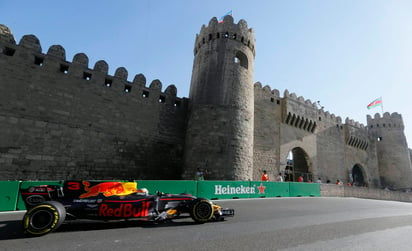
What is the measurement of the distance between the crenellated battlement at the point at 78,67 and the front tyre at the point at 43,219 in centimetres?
1011

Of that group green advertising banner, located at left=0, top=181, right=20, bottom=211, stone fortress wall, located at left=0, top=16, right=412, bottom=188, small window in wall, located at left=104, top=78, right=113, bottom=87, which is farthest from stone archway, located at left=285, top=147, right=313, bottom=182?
green advertising banner, located at left=0, top=181, right=20, bottom=211

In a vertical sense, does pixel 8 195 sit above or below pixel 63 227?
above

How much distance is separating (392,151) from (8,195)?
→ 42235 millimetres

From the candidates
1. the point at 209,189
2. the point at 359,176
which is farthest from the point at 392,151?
the point at 209,189

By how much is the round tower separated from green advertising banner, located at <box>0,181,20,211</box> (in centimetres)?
3937

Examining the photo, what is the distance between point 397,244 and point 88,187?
532 centimetres

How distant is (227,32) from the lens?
612 inches

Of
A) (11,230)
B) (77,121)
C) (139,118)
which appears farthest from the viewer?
(139,118)

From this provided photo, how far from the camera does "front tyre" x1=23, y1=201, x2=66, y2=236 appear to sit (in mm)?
3309

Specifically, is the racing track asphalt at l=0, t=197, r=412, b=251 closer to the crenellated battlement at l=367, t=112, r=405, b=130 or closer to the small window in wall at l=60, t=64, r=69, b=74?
the small window in wall at l=60, t=64, r=69, b=74

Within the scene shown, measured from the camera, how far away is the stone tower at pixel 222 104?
13125 millimetres

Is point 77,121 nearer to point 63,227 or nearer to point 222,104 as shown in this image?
point 222,104

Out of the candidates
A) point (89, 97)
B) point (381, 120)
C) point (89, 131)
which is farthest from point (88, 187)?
point (381, 120)

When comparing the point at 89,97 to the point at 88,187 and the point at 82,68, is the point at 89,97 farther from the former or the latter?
the point at 88,187
